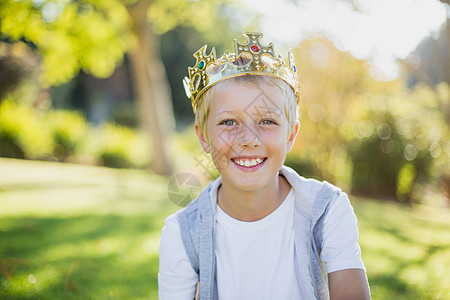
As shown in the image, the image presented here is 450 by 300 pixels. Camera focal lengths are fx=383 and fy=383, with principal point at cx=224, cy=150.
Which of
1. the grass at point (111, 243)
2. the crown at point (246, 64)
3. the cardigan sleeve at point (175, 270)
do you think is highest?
the crown at point (246, 64)

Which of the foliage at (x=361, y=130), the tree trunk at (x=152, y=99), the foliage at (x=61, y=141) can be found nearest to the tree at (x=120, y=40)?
the tree trunk at (x=152, y=99)

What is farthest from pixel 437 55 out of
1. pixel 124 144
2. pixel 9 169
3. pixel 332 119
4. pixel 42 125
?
pixel 42 125

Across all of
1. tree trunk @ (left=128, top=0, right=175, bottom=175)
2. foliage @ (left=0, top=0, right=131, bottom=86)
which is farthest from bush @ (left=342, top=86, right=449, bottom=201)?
foliage @ (left=0, top=0, right=131, bottom=86)

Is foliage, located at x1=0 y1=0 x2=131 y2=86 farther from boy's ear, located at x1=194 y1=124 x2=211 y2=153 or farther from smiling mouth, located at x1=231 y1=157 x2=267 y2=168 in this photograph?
smiling mouth, located at x1=231 y1=157 x2=267 y2=168

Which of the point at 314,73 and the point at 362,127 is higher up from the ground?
the point at 314,73

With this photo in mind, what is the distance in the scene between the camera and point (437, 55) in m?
5.06

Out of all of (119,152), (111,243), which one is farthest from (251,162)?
(119,152)

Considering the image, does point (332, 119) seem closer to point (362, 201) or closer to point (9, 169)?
point (362, 201)

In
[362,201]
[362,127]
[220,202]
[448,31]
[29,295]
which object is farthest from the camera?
[362,127]

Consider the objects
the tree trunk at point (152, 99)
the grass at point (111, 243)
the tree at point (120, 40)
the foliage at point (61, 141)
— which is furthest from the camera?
the foliage at point (61, 141)

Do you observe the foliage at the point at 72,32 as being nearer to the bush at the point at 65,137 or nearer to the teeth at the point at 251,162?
the bush at the point at 65,137

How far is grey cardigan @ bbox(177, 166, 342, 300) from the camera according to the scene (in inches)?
71.1

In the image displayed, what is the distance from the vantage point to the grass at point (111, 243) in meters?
3.01

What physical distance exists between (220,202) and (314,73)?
29.5 feet
